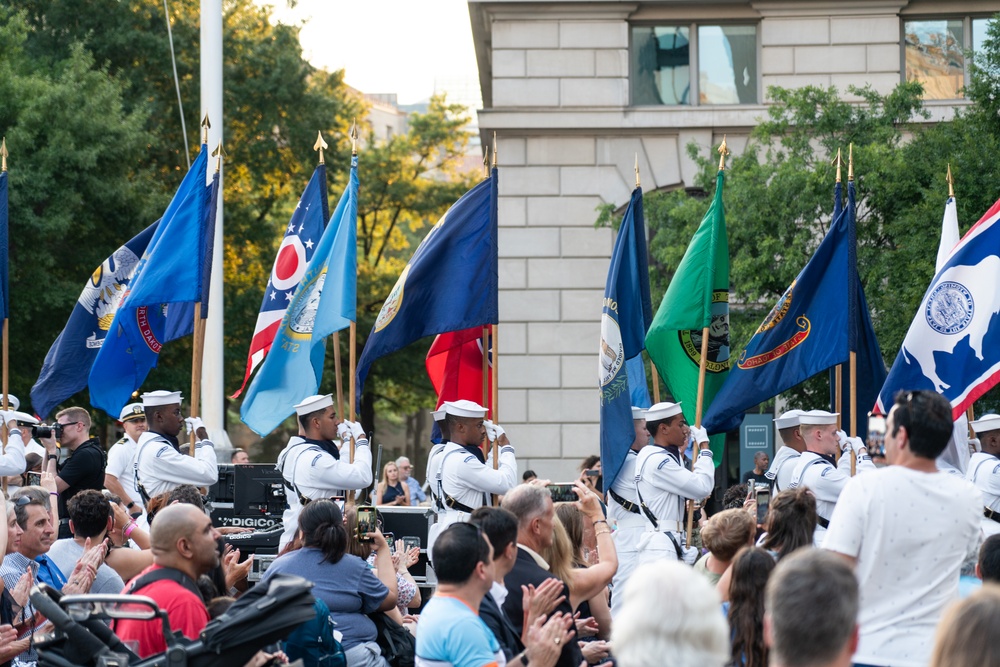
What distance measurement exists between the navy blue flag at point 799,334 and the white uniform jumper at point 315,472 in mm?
2854

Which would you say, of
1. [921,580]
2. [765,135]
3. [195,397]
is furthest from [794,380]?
[765,135]

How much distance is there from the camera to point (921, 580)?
5.05 meters

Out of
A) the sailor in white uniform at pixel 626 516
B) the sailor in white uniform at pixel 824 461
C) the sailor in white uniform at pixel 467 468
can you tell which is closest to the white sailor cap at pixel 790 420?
the sailor in white uniform at pixel 824 461

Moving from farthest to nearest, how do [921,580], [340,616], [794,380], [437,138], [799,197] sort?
[437,138], [799,197], [794,380], [340,616], [921,580]

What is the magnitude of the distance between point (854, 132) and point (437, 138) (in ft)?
57.6

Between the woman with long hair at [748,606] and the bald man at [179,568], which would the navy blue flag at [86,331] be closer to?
the bald man at [179,568]

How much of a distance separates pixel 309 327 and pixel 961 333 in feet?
16.5

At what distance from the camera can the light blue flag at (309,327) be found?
1071 centimetres

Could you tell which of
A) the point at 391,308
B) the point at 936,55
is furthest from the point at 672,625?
the point at 936,55

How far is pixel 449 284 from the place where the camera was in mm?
10859

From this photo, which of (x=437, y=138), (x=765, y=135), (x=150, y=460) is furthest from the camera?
(x=437, y=138)

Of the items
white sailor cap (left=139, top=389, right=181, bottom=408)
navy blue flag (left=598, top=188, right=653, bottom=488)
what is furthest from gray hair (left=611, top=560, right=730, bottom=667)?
white sailor cap (left=139, top=389, right=181, bottom=408)

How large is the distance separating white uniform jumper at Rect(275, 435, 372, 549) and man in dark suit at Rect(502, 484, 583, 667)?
3.39 metres

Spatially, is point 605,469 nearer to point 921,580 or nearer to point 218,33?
point 921,580
